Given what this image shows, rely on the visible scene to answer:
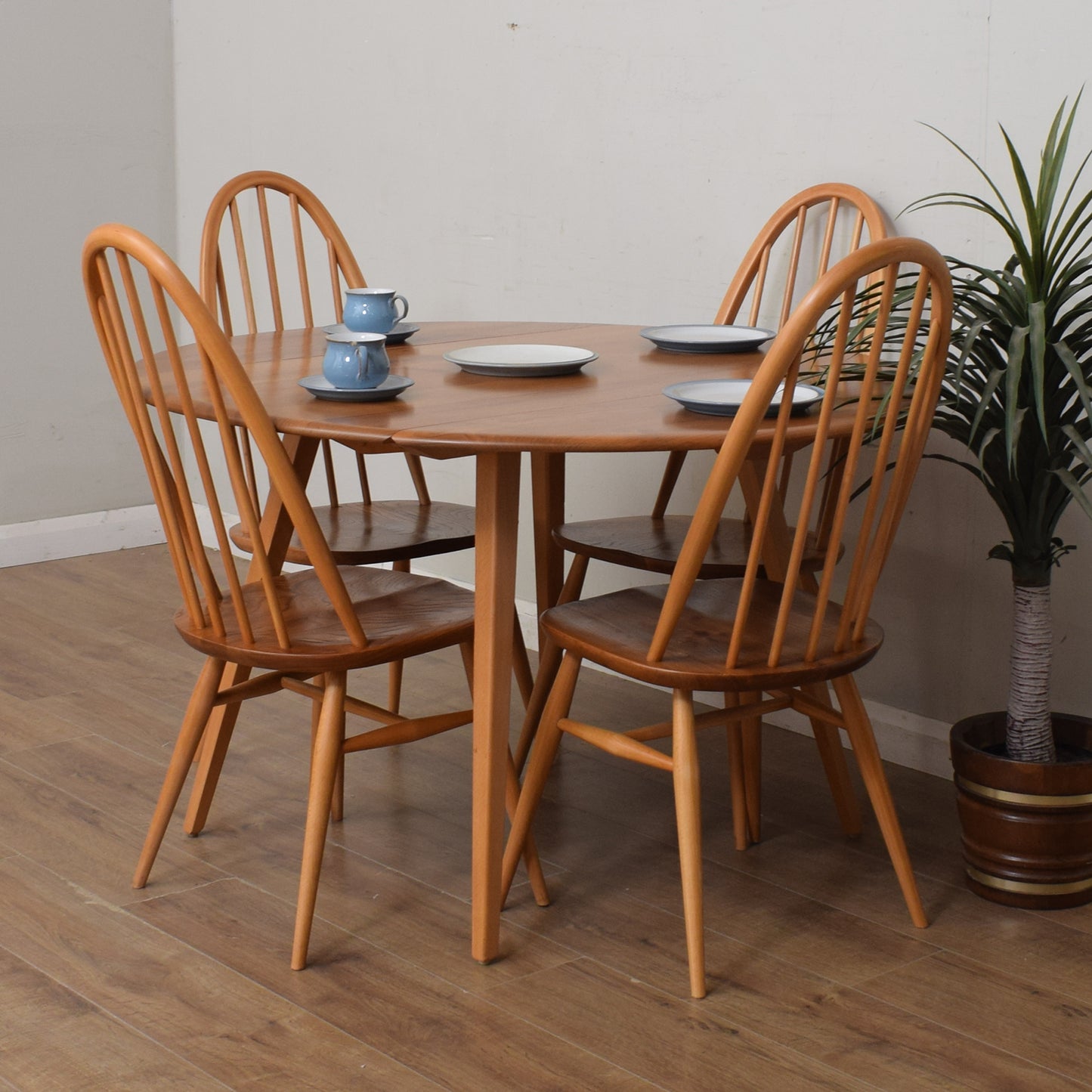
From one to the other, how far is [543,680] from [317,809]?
0.58 m

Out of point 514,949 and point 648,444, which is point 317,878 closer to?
point 514,949

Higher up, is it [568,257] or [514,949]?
[568,257]

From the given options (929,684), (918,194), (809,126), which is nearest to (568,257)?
(809,126)

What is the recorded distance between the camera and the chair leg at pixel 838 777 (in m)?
2.27

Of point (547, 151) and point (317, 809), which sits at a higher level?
point (547, 151)

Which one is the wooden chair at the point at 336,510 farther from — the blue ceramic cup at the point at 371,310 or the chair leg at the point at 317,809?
the chair leg at the point at 317,809

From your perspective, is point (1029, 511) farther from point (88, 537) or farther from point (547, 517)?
point (88, 537)

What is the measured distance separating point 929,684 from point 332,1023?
1.31 meters

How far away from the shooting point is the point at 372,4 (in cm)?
344

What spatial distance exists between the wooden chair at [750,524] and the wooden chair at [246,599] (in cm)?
33

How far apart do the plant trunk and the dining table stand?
0.46 metres

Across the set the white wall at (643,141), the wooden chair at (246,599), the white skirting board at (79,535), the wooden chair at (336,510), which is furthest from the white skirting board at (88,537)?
the wooden chair at (246,599)

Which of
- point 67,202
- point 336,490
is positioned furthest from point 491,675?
point 67,202

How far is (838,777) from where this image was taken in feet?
7.50
